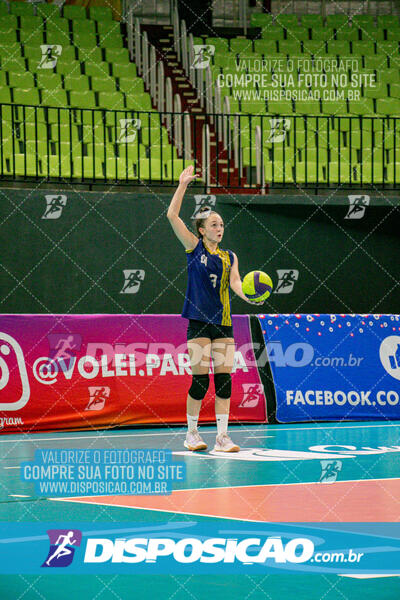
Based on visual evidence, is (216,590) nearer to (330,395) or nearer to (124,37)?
(330,395)

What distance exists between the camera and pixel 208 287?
8680mm

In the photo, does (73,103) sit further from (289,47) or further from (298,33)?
(298,33)

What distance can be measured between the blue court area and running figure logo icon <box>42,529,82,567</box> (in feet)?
0.64

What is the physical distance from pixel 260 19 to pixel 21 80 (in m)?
6.93

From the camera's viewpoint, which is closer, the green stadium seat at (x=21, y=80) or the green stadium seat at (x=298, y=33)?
the green stadium seat at (x=21, y=80)

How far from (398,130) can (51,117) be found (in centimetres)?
624

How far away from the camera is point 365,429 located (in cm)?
1078

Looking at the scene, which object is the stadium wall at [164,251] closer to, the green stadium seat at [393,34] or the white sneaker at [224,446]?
the white sneaker at [224,446]

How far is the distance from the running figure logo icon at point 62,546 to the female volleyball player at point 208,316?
3511 mm

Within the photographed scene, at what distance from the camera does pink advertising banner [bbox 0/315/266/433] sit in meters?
10.8

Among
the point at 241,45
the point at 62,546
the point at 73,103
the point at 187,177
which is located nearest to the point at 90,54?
the point at 73,103

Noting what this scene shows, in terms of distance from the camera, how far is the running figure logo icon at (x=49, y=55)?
1805cm

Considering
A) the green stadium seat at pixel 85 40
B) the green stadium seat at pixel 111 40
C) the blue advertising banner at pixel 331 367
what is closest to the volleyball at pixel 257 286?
the blue advertising banner at pixel 331 367

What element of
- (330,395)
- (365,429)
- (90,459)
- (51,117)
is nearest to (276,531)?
(90,459)
